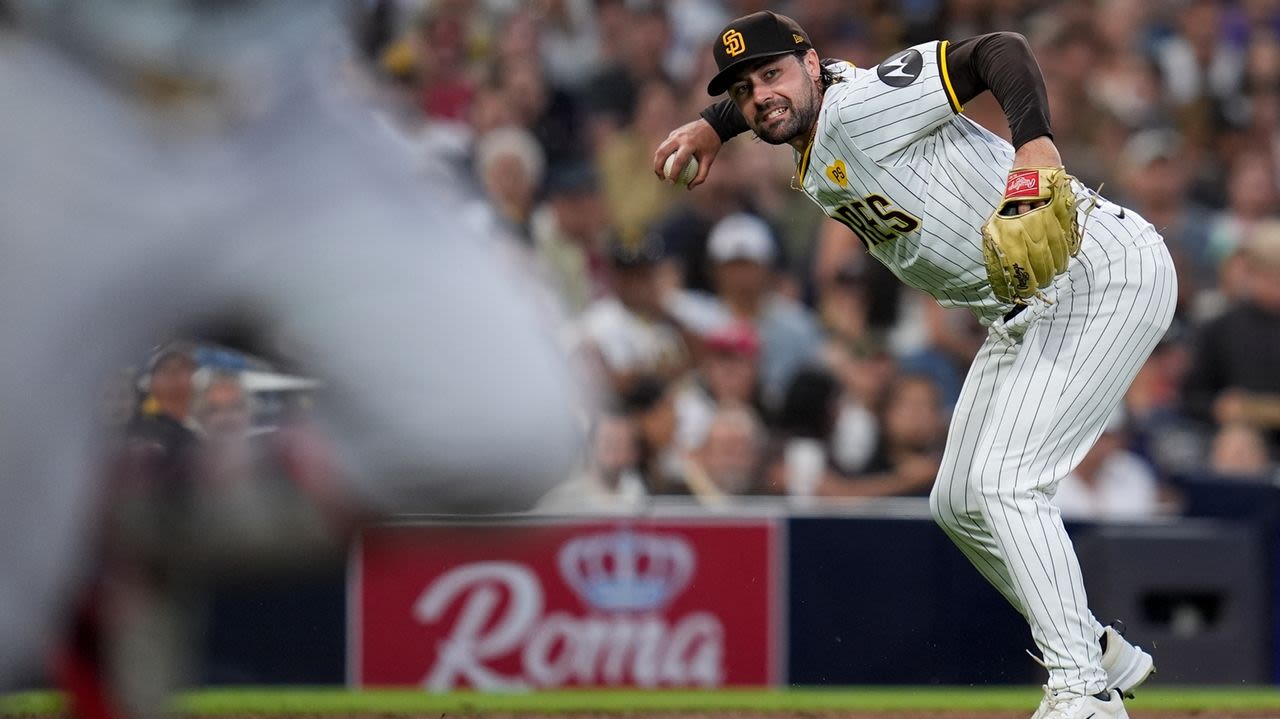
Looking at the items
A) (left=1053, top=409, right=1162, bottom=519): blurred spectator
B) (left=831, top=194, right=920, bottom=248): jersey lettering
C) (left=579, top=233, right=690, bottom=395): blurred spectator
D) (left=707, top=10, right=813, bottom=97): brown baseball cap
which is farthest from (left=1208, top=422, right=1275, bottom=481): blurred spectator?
(left=707, top=10, right=813, bottom=97): brown baseball cap

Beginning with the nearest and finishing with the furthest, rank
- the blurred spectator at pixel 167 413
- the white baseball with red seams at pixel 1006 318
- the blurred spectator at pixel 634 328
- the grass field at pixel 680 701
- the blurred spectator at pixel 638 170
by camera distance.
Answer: the blurred spectator at pixel 167 413 → the white baseball with red seams at pixel 1006 318 → the grass field at pixel 680 701 → the blurred spectator at pixel 634 328 → the blurred spectator at pixel 638 170

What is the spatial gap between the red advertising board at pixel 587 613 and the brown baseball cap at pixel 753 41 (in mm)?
2713

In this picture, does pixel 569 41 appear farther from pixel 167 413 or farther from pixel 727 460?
pixel 167 413

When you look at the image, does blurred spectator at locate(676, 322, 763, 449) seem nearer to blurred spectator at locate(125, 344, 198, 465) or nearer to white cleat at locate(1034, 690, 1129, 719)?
white cleat at locate(1034, 690, 1129, 719)

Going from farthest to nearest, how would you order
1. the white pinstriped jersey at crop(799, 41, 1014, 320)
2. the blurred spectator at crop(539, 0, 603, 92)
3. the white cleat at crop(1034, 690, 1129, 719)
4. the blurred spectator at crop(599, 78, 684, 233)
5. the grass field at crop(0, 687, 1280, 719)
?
1. the blurred spectator at crop(539, 0, 603, 92)
2. the blurred spectator at crop(599, 78, 684, 233)
3. the grass field at crop(0, 687, 1280, 719)
4. the white pinstriped jersey at crop(799, 41, 1014, 320)
5. the white cleat at crop(1034, 690, 1129, 719)

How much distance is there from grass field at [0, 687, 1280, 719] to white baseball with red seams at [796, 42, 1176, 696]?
1940 millimetres

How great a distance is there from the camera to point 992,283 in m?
4.62

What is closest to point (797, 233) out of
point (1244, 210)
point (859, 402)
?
point (859, 402)

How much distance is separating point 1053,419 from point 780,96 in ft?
3.73

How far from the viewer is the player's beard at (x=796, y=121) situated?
4867 millimetres

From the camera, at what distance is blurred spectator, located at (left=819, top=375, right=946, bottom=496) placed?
7.87 metres

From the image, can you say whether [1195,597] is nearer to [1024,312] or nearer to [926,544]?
[926,544]

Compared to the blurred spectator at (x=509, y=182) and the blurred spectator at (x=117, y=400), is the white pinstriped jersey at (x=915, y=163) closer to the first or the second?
the blurred spectator at (x=117, y=400)

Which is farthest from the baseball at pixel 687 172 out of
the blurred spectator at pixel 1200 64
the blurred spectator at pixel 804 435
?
the blurred spectator at pixel 1200 64
